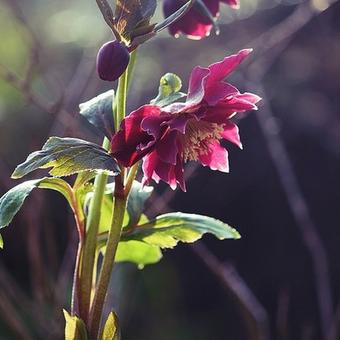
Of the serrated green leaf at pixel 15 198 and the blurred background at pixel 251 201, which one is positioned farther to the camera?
the blurred background at pixel 251 201

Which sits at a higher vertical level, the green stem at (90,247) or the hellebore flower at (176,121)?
the hellebore flower at (176,121)

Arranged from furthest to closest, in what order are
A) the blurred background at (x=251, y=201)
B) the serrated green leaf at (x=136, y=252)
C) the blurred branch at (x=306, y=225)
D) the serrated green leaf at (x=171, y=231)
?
1. the blurred background at (x=251, y=201)
2. the blurred branch at (x=306, y=225)
3. the serrated green leaf at (x=136, y=252)
4. the serrated green leaf at (x=171, y=231)

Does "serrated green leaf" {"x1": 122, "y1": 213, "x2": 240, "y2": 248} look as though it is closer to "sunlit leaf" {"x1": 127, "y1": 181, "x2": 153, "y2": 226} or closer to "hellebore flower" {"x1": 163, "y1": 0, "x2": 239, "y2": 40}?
"sunlit leaf" {"x1": 127, "y1": 181, "x2": 153, "y2": 226}

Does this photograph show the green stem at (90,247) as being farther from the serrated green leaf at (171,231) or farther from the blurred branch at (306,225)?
the blurred branch at (306,225)

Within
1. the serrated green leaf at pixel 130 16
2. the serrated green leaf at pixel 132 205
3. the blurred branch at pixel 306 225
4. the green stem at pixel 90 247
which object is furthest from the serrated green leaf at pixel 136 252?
A: the blurred branch at pixel 306 225

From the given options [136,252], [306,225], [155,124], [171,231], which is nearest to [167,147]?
[155,124]

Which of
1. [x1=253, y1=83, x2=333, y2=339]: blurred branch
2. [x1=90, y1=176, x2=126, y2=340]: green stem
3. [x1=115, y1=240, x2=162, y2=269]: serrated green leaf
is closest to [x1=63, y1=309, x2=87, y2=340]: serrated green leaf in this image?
[x1=90, y1=176, x2=126, y2=340]: green stem

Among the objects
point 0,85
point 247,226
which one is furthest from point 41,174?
point 0,85
